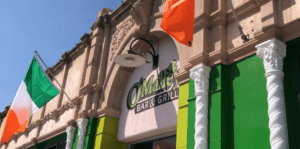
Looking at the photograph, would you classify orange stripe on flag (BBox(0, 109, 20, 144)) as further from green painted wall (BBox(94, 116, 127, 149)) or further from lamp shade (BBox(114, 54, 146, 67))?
lamp shade (BBox(114, 54, 146, 67))

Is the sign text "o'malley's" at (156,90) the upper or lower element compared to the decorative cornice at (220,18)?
lower

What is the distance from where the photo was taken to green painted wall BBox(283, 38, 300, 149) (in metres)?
4.93

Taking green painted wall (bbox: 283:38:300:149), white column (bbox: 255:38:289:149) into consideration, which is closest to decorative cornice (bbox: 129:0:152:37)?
white column (bbox: 255:38:289:149)

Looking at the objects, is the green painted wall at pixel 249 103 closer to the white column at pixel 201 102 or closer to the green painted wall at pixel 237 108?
the green painted wall at pixel 237 108

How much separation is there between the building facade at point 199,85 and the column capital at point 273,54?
0.02 metres

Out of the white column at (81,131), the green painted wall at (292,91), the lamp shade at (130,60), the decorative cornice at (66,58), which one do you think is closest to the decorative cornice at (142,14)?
the lamp shade at (130,60)

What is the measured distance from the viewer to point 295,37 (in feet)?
17.5

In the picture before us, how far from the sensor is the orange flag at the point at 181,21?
21.1ft

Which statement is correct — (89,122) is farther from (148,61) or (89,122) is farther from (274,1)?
(274,1)

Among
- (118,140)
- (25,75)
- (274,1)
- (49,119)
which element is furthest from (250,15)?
(49,119)

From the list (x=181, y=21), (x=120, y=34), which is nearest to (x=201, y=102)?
(x=181, y=21)

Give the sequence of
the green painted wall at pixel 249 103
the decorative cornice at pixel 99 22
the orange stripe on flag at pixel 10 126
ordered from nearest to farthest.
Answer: the green painted wall at pixel 249 103
the decorative cornice at pixel 99 22
the orange stripe on flag at pixel 10 126

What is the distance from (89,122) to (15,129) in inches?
206

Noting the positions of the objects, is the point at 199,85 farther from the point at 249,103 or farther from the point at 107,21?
A: the point at 107,21
